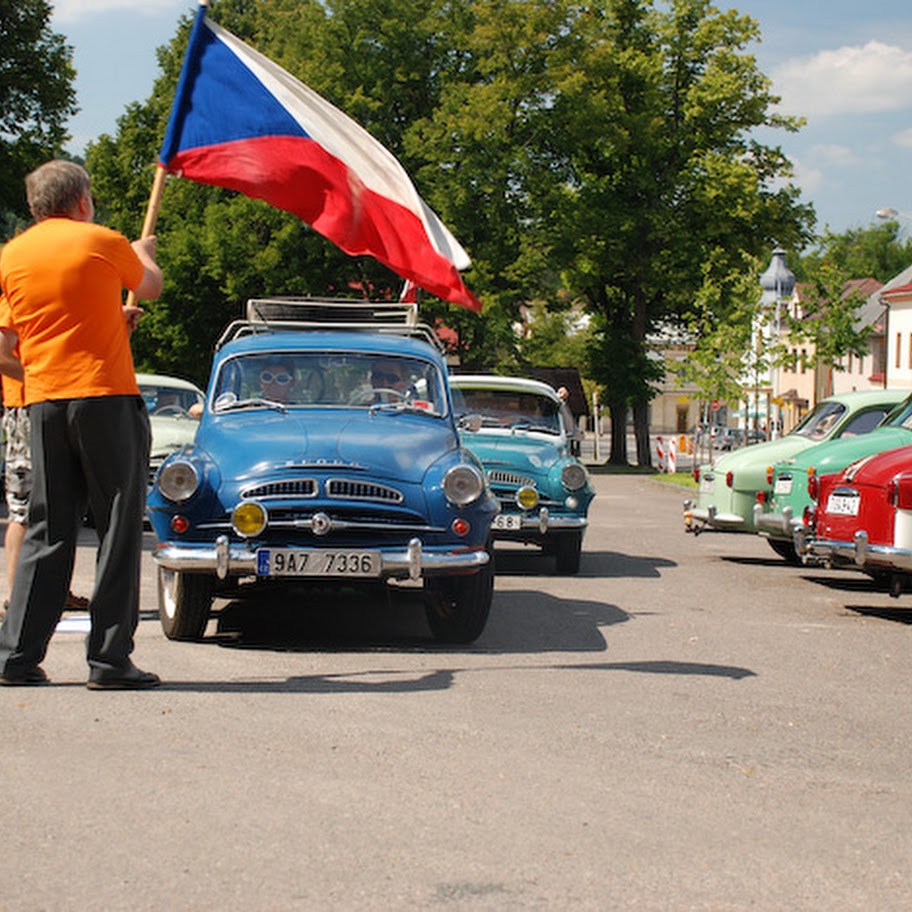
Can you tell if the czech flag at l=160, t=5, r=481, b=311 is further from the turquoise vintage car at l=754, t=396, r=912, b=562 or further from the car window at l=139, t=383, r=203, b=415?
the car window at l=139, t=383, r=203, b=415

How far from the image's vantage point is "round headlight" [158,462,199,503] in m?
9.48

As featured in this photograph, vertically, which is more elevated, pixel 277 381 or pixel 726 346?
pixel 726 346

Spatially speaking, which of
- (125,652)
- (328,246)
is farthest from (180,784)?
(328,246)

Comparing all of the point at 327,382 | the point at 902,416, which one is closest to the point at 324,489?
the point at 327,382

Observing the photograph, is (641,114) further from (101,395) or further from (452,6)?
(101,395)

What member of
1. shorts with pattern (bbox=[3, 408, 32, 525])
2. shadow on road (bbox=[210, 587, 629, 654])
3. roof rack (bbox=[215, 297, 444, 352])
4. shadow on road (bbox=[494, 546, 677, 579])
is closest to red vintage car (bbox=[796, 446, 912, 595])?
shadow on road (bbox=[210, 587, 629, 654])

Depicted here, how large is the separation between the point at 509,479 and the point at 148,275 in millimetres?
7989

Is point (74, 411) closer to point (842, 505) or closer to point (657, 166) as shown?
point (842, 505)

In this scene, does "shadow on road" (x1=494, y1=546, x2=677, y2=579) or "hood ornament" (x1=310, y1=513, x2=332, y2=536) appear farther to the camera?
"shadow on road" (x1=494, y1=546, x2=677, y2=579)

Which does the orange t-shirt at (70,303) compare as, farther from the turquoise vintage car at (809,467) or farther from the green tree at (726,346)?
the green tree at (726,346)

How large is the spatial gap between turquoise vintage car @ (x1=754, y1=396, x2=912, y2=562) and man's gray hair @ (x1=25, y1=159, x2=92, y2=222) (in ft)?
26.4

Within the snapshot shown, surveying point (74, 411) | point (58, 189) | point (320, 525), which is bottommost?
point (320, 525)

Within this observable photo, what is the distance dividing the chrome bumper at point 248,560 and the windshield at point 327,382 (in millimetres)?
1888

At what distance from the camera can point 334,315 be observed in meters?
17.5
